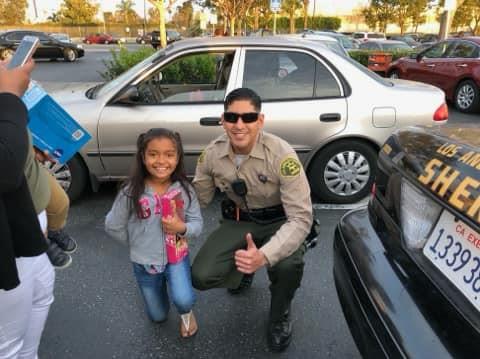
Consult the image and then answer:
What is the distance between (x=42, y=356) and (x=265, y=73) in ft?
8.70

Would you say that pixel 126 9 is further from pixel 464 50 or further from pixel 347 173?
pixel 347 173

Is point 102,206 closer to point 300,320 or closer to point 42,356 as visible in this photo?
point 42,356

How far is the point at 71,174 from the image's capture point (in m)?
3.59

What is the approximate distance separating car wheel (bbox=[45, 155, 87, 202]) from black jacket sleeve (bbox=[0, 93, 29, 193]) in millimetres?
2527

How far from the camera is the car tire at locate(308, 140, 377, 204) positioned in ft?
12.2

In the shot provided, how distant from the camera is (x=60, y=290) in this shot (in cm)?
Answer: 263

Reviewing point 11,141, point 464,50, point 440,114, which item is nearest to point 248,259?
point 11,141

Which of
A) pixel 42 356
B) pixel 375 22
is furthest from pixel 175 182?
Result: pixel 375 22

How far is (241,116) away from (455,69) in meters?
7.99

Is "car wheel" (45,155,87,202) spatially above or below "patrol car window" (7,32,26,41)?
below

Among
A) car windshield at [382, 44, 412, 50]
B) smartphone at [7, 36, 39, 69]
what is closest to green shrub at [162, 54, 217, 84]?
smartphone at [7, 36, 39, 69]

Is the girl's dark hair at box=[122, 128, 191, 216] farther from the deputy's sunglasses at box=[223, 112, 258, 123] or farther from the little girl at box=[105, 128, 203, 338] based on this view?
the deputy's sunglasses at box=[223, 112, 258, 123]

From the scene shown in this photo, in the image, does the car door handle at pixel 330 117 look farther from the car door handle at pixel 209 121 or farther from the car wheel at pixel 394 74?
the car wheel at pixel 394 74

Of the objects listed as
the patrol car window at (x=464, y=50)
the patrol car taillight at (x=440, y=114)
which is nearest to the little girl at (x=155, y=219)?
the patrol car taillight at (x=440, y=114)
